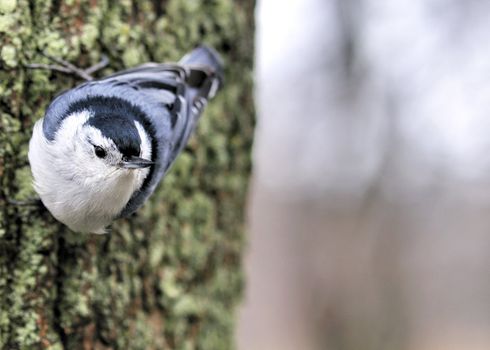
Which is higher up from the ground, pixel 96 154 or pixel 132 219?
pixel 96 154

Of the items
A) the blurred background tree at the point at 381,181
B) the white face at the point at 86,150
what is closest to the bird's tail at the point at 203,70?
the white face at the point at 86,150

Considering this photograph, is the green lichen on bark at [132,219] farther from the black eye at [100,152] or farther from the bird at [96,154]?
the black eye at [100,152]

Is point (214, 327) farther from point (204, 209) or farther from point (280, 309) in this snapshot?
point (280, 309)

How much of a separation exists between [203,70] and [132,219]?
49 cm

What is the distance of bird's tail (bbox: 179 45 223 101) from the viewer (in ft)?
6.25

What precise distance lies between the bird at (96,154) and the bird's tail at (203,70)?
11.9 inches

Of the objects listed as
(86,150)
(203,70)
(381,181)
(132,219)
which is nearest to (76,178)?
(86,150)

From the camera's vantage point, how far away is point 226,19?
207cm

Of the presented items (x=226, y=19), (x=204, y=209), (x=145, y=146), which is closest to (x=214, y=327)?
(x=204, y=209)

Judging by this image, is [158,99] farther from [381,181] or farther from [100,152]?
[381,181]

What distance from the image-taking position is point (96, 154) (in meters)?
1.50

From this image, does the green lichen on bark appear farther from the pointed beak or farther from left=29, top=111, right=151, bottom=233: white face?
the pointed beak

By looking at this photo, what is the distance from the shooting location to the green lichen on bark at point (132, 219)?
1539mm

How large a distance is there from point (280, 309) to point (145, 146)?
5.71 m
